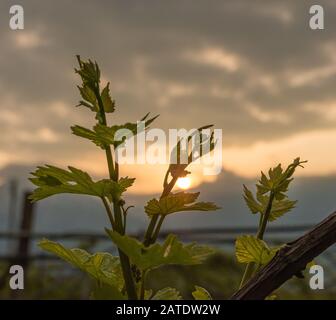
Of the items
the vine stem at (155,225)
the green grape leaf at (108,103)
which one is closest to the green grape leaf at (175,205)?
the vine stem at (155,225)

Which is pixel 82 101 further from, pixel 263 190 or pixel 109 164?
pixel 263 190

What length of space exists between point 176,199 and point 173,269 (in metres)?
16.5

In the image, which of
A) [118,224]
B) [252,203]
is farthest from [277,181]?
[118,224]

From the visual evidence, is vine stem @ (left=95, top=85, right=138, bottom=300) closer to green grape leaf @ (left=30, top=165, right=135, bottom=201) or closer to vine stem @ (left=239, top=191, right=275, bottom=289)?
green grape leaf @ (left=30, top=165, right=135, bottom=201)

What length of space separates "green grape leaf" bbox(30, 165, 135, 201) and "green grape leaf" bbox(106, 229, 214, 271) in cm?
8

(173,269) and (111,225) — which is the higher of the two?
(173,269)

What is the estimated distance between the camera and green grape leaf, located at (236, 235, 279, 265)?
802 mm

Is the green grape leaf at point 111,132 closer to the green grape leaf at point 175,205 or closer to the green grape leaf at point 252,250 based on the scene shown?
the green grape leaf at point 175,205

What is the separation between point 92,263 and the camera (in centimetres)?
79

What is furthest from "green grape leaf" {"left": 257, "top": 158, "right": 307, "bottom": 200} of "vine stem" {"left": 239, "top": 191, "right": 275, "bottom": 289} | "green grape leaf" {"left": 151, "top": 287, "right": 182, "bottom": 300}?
"green grape leaf" {"left": 151, "top": 287, "right": 182, "bottom": 300}

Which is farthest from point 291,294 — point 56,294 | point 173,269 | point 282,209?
point 282,209

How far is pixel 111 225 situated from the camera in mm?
748

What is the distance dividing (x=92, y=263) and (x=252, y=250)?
196 millimetres
